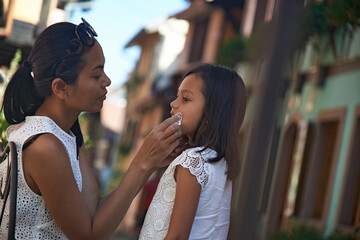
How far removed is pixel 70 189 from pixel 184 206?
0.38 metres

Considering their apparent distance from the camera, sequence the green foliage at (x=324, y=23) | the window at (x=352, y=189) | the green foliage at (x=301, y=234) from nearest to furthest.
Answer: the green foliage at (x=301, y=234) < the green foliage at (x=324, y=23) < the window at (x=352, y=189)

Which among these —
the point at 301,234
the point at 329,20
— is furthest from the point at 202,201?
the point at 329,20

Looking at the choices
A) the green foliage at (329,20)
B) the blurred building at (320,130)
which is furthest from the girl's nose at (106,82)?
the green foliage at (329,20)

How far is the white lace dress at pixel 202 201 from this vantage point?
7.61 ft

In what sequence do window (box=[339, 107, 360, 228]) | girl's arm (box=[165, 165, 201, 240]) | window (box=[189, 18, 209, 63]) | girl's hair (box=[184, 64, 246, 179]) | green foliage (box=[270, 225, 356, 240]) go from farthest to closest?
window (box=[189, 18, 209, 63])
window (box=[339, 107, 360, 228])
green foliage (box=[270, 225, 356, 240])
girl's hair (box=[184, 64, 246, 179])
girl's arm (box=[165, 165, 201, 240])

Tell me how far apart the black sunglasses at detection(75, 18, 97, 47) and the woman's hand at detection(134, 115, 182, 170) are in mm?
390

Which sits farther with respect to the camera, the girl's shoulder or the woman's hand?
the girl's shoulder

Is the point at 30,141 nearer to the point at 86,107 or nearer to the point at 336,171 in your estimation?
the point at 86,107

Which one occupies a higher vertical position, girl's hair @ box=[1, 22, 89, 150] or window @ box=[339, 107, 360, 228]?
girl's hair @ box=[1, 22, 89, 150]

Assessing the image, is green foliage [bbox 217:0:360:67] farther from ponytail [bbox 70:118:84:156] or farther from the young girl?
ponytail [bbox 70:118:84:156]

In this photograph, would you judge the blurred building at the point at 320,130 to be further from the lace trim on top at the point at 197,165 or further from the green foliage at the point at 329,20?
the lace trim on top at the point at 197,165

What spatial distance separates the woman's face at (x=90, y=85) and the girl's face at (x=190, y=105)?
0.30 metres

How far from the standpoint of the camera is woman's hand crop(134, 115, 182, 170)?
2.25 m

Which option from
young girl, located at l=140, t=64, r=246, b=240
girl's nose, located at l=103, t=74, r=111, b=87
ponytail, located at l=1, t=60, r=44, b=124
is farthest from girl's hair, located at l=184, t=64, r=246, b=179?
ponytail, located at l=1, t=60, r=44, b=124
